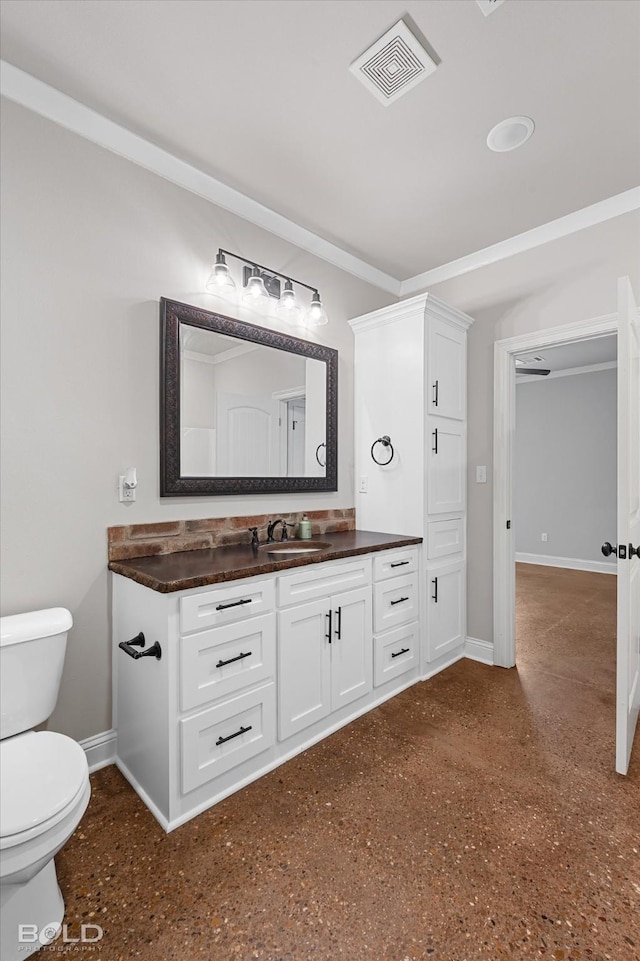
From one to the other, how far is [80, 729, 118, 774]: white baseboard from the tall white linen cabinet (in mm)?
1689

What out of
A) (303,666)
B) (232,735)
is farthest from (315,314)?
(232,735)

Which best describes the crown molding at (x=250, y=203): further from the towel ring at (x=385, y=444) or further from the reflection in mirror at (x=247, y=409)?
the towel ring at (x=385, y=444)

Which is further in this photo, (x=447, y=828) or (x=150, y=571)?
(x=150, y=571)

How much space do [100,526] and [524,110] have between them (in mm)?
2511

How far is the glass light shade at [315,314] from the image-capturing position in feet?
8.79

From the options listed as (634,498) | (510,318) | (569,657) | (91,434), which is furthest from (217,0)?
(569,657)

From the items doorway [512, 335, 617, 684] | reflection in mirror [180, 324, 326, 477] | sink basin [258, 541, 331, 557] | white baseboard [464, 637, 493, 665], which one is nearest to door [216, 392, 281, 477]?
reflection in mirror [180, 324, 326, 477]

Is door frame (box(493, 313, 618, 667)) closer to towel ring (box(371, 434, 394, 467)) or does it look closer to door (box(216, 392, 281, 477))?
towel ring (box(371, 434, 394, 467))

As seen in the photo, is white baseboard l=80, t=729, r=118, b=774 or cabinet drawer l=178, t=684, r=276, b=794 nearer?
cabinet drawer l=178, t=684, r=276, b=794

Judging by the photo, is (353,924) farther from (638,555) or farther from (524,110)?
(524,110)

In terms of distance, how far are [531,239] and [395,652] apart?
2.62m

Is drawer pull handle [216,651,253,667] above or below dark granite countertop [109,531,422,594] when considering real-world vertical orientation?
below

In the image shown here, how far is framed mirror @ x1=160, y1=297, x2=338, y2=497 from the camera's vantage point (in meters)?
2.11

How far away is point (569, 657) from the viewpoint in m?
2.97
